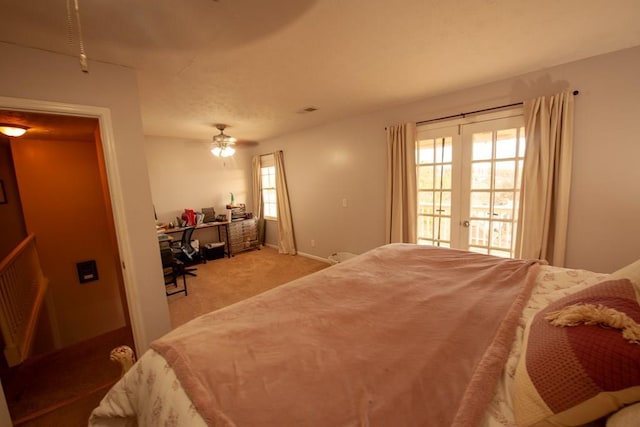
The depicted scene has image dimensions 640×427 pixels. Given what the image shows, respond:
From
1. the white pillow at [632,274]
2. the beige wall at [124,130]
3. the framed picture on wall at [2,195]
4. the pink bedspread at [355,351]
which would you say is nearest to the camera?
the pink bedspread at [355,351]

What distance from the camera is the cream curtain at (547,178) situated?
2.21 metres

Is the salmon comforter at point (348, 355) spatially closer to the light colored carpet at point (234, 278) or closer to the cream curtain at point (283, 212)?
the light colored carpet at point (234, 278)

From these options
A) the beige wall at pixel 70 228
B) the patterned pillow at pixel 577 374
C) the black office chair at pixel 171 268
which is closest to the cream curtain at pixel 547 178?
the patterned pillow at pixel 577 374

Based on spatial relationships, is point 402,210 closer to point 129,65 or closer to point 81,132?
point 129,65

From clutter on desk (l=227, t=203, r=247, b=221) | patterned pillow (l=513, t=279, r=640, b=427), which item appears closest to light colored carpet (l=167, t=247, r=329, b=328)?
clutter on desk (l=227, t=203, r=247, b=221)

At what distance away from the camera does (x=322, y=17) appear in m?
1.45

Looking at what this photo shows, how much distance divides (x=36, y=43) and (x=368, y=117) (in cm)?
326

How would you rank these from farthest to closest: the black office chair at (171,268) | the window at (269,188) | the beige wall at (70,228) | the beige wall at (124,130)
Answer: the window at (269,188) < the black office chair at (171,268) < the beige wall at (70,228) < the beige wall at (124,130)

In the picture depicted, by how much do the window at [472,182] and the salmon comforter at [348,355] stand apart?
4.19 feet

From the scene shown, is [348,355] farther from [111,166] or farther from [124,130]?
[124,130]

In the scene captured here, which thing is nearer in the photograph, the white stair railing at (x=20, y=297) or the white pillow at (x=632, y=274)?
the white pillow at (x=632, y=274)

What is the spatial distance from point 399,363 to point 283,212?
4380mm

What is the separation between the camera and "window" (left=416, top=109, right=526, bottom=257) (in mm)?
2557

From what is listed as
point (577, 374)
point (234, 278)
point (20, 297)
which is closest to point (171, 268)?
point (234, 278)
